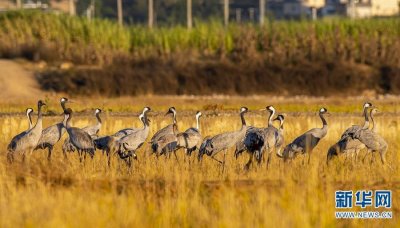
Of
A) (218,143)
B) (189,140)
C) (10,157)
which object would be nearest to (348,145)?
(218,143)

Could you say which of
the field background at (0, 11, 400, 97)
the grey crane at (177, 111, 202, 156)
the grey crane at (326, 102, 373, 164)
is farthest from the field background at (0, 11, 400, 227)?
the grey crane at (177, 111, 202, 156)

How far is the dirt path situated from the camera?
37781 millimetres

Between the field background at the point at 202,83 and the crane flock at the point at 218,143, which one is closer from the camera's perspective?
the field background at the point at 202,83

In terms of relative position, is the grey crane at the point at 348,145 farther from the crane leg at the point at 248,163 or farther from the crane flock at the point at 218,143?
the crane leg at the point at 248,163

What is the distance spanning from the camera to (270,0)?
317ft

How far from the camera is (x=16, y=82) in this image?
127ft

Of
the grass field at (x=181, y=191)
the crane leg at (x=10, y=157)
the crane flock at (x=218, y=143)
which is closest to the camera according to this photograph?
the grass field at (x=181, y=191)

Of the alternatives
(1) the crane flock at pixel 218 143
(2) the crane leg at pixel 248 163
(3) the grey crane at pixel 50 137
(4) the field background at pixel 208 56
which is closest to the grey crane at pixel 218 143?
(1) the crane flock at pixel 218 143

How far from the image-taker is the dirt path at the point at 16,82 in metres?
37.8

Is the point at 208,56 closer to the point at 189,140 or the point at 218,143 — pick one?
the point at 189,140

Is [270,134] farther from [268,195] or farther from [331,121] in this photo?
[331,121]

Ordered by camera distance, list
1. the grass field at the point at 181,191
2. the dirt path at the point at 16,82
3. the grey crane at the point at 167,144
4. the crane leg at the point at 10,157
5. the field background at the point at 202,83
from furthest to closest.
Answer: the dirt path at the point at 16,82 < the grey crane at the point at 167,144 < the crane leg at the point at 10,157 < the field background at the point at 202,83 < the grass field at the point at 181,191

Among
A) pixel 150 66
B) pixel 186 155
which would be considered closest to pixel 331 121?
pixel 186 155

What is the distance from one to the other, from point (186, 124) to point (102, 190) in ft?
41.3
